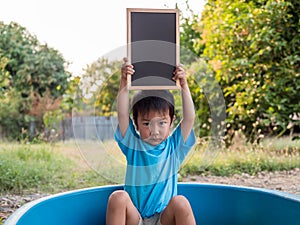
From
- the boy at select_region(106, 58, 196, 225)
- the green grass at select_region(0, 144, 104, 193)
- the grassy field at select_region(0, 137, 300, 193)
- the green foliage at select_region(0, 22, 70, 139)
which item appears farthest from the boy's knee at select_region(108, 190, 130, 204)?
the green foliage at select_region(0, 22, 70, 139)

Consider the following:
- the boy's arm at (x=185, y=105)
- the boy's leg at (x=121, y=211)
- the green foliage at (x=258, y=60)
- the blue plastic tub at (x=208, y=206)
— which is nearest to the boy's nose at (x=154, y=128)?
the boy's arm at (x=185, y=105)

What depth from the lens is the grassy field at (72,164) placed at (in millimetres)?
3342

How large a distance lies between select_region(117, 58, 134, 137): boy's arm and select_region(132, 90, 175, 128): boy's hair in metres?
0.04

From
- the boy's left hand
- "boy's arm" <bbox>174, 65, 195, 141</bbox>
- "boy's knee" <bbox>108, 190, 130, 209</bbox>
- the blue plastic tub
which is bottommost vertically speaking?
the blue plastic tub

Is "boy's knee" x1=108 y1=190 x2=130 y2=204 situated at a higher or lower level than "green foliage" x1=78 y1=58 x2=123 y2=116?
lower

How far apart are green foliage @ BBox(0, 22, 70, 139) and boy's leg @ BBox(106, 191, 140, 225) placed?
3324mm

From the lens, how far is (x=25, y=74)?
5.15m

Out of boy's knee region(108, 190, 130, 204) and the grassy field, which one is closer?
boy's knee region(108, 190, 130, 204)

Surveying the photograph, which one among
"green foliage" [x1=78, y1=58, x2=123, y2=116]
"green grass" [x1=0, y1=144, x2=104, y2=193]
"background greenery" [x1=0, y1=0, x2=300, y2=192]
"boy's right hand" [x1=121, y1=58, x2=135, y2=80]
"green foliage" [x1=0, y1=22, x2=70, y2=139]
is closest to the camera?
"boy's right hand" [x1=121, y1=58, x2=135, y2=80]

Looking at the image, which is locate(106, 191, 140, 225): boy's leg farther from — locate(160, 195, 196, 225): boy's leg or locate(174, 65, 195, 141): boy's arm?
locate(174, 65, 195, 141): boy's arm

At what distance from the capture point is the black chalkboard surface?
151 cm

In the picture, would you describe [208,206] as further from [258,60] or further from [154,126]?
[258,60]

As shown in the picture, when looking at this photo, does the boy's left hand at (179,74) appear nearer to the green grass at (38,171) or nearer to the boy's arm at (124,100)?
the boy's arm at (124,100)

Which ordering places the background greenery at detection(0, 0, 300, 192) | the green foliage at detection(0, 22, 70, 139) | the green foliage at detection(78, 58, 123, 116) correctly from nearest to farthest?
1. the green foliage at detection(78, 58, 123, 116)
2. the background greenery at detection(0, 0, 300, 192)
3. the green foliage at detection(0, 22, 70, 139)
